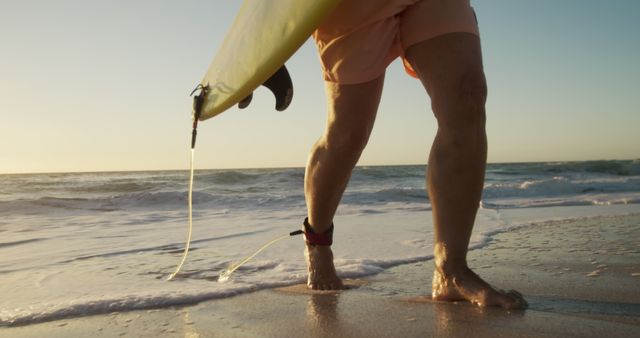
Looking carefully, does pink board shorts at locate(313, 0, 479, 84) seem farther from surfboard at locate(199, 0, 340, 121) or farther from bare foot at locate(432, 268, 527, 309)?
bare foot at locate(432, 268, 527, 309)

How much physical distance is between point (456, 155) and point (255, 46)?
2.50 ft

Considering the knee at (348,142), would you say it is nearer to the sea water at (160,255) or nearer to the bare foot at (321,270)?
the bare foot at (321,270)

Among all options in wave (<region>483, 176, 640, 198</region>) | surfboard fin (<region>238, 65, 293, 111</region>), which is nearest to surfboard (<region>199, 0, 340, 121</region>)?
surfboard fin (<region>238, 65, 293, 111</region>)

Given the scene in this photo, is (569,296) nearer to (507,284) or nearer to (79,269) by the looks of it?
(507,284)

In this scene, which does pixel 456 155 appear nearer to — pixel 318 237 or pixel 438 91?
pixel 438 91

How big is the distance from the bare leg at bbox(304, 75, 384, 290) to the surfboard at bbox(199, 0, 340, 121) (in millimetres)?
259

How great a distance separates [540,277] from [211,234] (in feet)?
7.89

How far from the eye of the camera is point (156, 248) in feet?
10.3

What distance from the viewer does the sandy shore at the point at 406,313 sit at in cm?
131

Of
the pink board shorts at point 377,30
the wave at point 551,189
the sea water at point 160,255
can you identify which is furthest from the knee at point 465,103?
the wave at point 551,189

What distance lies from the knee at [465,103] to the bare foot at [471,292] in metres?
0.41

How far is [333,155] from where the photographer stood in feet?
6.10

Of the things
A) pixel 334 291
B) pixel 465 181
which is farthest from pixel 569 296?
pixel 334 291

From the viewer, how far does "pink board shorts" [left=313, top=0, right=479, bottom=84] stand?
1592 millimetres
